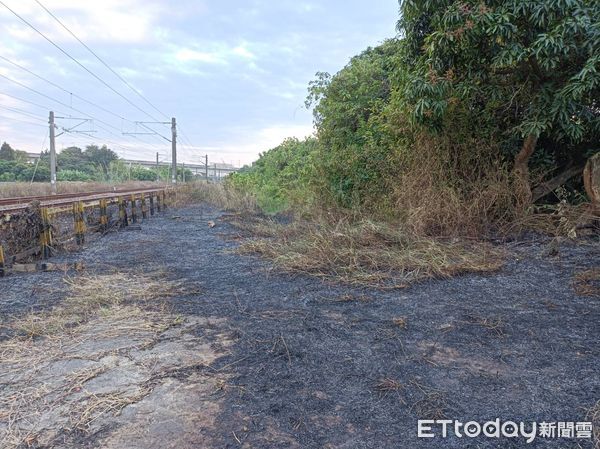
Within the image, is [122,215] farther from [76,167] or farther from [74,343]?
[76,167]

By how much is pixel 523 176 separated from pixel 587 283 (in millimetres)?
2361

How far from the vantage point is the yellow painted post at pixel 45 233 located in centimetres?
530

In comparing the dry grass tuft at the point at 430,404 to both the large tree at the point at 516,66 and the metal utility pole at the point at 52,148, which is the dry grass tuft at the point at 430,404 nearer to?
the large tree at the point at 516,66

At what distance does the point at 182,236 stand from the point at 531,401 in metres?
6.85

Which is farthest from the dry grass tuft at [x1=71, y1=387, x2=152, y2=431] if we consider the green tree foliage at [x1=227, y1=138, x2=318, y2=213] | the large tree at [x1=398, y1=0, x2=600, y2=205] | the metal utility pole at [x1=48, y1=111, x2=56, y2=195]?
the metal utility pole at [x1=48, y1=111, x2=56, y2=195]

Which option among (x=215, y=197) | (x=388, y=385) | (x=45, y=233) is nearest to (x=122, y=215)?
(x=45, y=233)

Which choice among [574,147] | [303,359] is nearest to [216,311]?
[303,359]

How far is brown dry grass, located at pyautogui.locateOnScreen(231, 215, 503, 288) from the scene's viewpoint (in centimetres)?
415

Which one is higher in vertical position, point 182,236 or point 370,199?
point 370,199

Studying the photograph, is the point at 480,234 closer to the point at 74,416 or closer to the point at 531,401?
the point at 531,401

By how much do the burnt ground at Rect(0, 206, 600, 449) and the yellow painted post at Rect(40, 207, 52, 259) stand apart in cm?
102

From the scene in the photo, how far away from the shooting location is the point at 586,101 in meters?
4.86

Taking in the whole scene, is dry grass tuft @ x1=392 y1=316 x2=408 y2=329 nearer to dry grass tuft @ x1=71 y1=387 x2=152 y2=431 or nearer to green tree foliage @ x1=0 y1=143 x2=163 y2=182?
dry grass tuft @ x1=71 y1=387 x2=152 y2=431

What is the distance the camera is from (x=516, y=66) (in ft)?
16.3
